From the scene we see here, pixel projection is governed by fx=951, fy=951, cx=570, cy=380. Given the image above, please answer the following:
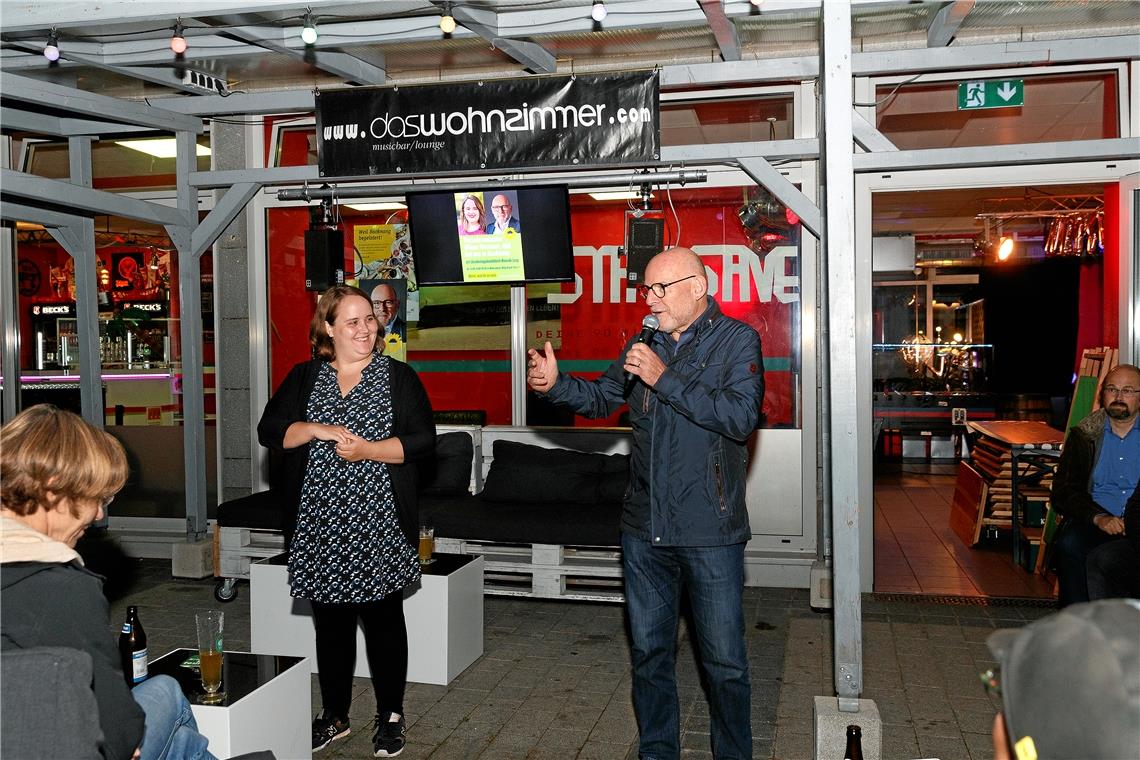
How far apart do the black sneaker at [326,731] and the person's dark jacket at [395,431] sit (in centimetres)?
74

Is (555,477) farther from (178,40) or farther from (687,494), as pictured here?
(178,40)

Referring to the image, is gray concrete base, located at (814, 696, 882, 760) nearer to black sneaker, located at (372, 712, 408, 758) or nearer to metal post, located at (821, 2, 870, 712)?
metal post, located at (821, 2, 870, 712)

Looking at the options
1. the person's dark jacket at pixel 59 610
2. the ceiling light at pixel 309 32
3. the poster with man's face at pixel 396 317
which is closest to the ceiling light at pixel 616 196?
the poster with man's face at pixel 396 317

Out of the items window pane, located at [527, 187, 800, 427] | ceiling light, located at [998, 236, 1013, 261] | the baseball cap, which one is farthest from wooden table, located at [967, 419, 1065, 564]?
the baseball cap

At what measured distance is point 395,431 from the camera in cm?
350

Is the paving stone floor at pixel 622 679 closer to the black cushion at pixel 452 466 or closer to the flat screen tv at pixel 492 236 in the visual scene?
the black cushion at pixel 452 466

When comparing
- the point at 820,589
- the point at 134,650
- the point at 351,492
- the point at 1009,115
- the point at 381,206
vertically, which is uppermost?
the point at 1009,115

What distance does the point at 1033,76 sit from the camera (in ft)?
18.7

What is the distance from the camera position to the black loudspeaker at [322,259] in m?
6.13

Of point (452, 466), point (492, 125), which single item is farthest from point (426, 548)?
point (492, 125)

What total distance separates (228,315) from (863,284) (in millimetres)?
4506

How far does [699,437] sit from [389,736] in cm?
164

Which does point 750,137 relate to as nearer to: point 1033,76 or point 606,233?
point 606,233

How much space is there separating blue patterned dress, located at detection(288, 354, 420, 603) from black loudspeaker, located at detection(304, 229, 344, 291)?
9.24ft
